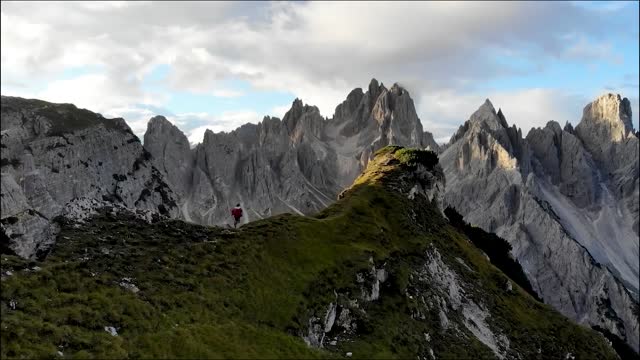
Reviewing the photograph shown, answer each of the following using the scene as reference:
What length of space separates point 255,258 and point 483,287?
36.6m

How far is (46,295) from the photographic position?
34188mm

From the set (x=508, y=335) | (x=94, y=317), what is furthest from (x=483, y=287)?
(x=94, y=317)

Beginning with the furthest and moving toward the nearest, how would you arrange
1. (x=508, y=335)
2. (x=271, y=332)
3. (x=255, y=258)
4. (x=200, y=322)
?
(x=508, y=335)
(x=255, y=258)
(x=271, y=332)
(x=200, y=322)

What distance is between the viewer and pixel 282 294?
157ft

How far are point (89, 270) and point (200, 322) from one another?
24.9 ft

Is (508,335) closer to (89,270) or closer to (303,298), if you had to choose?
(303,298)

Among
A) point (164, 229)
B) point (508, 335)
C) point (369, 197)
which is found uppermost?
point (369, 197)

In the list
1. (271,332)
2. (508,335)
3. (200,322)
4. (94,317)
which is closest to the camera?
(94,317)

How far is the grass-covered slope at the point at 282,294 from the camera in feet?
111

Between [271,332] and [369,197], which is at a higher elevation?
[369,197]

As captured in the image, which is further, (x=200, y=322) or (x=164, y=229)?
(x=164, y=229)

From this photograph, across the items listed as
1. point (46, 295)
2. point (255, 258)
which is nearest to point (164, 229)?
point (255, 258)

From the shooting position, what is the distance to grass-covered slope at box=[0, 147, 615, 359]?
33969 millimetres

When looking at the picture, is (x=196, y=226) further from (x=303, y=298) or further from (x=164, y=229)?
(x=303, y=298)
